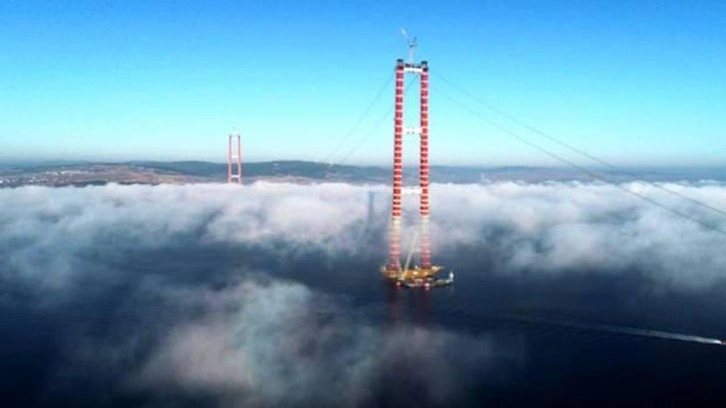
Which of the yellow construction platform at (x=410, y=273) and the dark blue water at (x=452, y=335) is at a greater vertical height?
the yellow construction platform at (x=410, y=273)

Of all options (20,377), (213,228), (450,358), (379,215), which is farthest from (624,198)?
(20,377)

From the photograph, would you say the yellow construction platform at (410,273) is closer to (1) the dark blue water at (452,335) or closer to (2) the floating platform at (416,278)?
(2) the floating platform at (416,278)

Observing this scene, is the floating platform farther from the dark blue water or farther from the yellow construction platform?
the dark blue water

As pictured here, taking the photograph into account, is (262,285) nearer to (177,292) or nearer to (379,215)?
(177,292)

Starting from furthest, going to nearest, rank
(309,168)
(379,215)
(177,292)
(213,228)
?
(309,168), (379,215), (213,228), (177,292)

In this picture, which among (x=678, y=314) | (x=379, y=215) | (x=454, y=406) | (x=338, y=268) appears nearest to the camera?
(x=454, y=406)

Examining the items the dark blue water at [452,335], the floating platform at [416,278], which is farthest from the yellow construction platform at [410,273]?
the dark blue water at [452,335]

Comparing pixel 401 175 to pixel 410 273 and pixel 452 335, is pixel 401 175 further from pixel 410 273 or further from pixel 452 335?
pixel 452 335

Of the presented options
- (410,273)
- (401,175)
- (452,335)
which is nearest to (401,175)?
(401,175)
